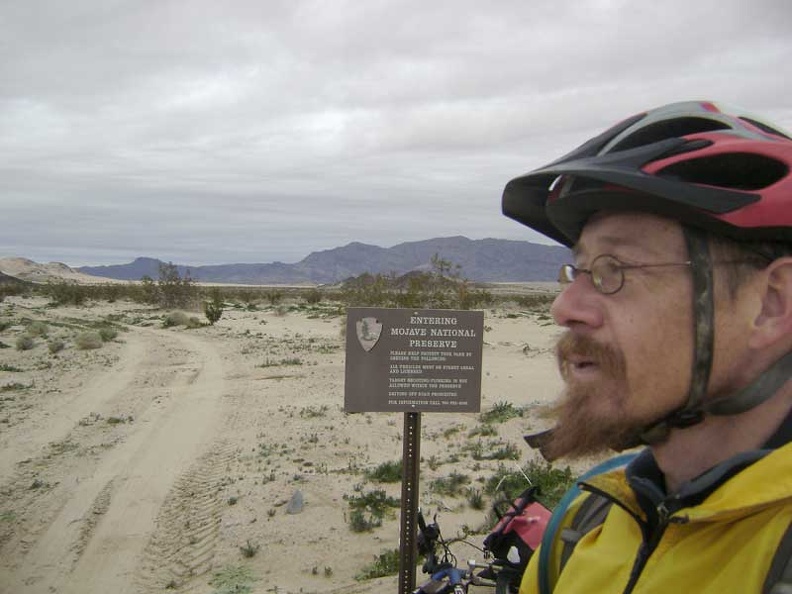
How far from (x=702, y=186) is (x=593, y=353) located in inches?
14.8

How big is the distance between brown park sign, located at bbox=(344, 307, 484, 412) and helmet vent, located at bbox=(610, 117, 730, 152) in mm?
2908

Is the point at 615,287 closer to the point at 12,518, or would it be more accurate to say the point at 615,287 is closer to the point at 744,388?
the point at 744,388

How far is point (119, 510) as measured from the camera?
6359 mm

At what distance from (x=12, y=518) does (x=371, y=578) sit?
3.83 meters

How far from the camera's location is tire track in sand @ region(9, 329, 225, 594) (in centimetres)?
506

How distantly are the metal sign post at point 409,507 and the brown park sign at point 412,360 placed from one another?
0.17m

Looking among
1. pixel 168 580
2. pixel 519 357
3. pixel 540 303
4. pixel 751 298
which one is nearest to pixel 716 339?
pixel 751 298

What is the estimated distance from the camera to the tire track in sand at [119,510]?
16.6 ft

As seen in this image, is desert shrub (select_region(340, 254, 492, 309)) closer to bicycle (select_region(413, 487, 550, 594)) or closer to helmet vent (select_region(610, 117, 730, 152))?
bicycle (select_region(413, 487, 550, 594))

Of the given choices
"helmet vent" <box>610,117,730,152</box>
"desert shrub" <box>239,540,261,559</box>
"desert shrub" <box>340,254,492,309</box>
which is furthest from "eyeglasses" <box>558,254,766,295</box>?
"desert shrub" <box>340,254,492,309</box>

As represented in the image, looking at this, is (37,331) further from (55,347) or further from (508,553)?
(508,553)

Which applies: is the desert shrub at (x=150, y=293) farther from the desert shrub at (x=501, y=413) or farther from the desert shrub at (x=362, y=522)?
the desert shrub at (x=362, y=522)

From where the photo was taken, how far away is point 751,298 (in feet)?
3.92

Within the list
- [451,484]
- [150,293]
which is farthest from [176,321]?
[451,484]
